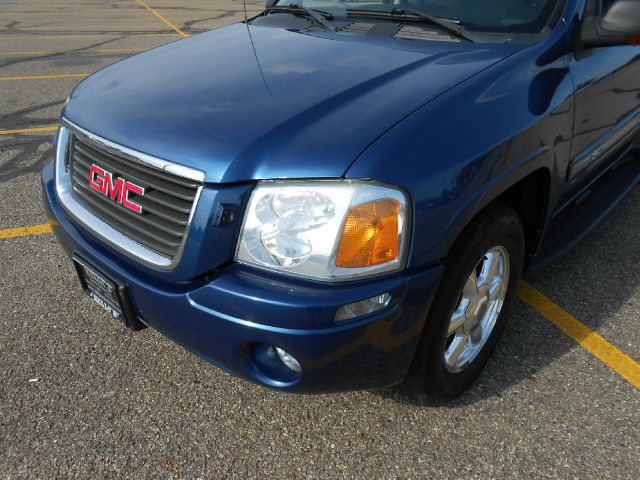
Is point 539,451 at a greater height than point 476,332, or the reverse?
point 476,332

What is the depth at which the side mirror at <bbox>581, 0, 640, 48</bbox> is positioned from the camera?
2.26m

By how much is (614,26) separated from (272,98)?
1515 millimetres

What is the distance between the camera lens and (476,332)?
217 cm

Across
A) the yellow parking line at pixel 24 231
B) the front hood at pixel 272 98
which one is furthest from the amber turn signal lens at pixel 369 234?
the yellow parking line at pixel 24 231

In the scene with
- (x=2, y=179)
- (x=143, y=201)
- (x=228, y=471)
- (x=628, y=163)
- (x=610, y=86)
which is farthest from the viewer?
(x=2, y=179)

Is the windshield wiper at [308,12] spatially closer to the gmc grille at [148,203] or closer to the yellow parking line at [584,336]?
the gmc grille at [148,203]

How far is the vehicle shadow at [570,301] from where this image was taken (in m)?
2.27

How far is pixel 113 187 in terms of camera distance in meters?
1.83

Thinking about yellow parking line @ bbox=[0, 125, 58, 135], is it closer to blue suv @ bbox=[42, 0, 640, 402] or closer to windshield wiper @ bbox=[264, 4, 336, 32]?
windshield wiper @ bbox=[264, 4, 336, 32]

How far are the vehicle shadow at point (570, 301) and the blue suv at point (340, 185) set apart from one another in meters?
0.13

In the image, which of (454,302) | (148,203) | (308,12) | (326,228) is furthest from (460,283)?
(308,12)

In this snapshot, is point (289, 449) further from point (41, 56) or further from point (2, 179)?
point (41, 56)

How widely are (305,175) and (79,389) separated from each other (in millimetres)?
1369

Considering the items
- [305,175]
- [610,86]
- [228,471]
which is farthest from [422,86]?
[228,471]
